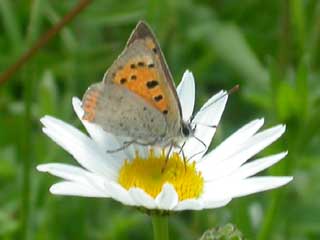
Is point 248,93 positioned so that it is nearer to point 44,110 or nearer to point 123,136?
point 44,110

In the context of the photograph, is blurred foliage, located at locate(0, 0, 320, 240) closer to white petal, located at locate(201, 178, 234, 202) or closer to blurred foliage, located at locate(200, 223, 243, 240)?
white petal, located at locate(201, 178, 234, 202)

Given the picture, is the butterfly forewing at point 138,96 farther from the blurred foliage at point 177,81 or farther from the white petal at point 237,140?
the blurred foliage at point 177,81

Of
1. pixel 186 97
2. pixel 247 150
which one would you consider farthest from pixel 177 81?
pixel 247 150

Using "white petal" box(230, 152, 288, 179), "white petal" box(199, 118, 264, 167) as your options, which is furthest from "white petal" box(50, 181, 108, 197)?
"white petal" box(199, 118, 264, 167)

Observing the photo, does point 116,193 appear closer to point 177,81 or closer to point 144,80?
point 144,80

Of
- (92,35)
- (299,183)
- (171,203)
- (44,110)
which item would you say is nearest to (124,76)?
(171,203)

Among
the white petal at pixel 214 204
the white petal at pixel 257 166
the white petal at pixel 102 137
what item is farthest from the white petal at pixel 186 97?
the white petal at pixel 214 204
